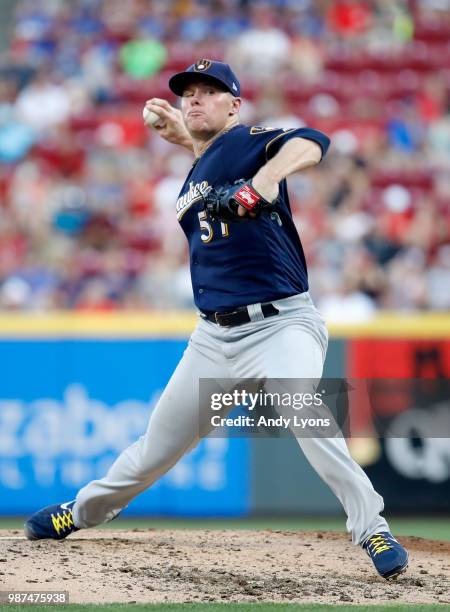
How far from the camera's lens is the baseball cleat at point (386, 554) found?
400 centimetres

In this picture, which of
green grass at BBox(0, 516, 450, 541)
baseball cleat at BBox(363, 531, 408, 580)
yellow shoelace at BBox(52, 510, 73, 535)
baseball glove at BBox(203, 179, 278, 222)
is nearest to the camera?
baseball glove at BBox(203, 179, 278, 222)

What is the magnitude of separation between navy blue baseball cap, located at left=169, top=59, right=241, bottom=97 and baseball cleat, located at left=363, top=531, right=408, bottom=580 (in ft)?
5.75

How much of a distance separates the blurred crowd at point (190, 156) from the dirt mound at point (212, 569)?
3.41m

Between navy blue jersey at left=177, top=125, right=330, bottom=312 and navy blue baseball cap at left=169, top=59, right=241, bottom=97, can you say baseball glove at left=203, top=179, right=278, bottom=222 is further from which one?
navy blue baseball cap at left=169, top=59, right=241, bottom=97

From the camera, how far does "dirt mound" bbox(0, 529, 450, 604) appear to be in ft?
13.4

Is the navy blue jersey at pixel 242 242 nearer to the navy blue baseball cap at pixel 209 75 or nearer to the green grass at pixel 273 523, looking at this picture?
the navy blue baseball cap at pixel 209 75

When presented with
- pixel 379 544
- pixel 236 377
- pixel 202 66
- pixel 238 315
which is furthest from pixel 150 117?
pixel 379 544

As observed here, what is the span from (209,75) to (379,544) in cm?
183

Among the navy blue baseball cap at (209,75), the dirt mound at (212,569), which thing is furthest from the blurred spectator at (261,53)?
the navy blue baseball cap at (209,75)

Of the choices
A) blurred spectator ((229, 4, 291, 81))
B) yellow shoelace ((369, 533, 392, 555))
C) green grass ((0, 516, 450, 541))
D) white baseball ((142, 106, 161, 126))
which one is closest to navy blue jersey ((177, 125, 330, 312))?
white baseball ((142, 106, 161, 126))

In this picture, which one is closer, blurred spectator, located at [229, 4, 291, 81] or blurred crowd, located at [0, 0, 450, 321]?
blurred crowd, located at [0, 0, 450, 321]

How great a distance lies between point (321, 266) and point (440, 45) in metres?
4.97

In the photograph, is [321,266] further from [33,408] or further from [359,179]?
[33,408]

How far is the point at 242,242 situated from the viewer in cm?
416
